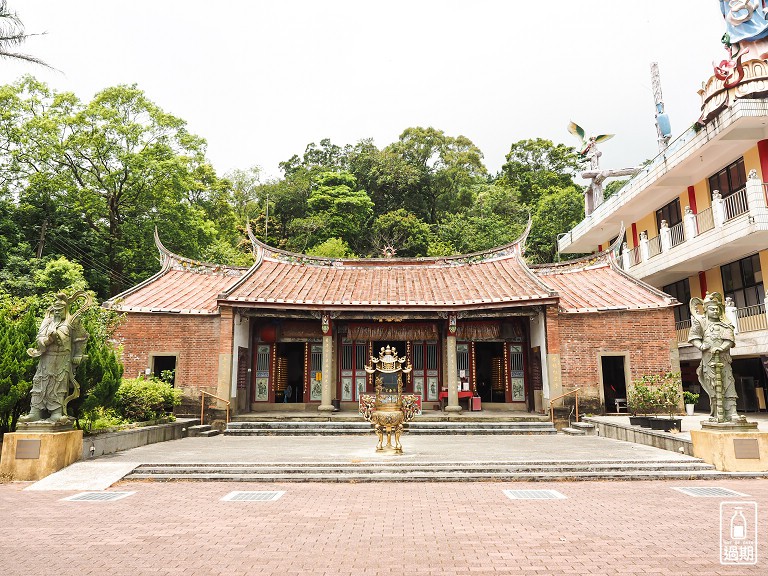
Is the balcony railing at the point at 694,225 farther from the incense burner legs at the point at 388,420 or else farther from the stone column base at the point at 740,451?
the incense burner legs at the point at 388,420

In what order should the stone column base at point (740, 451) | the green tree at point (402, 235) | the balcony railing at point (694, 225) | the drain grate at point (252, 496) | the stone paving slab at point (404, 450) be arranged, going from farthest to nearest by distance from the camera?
the green tree at point (402, 235) → the balcony railing at point (694, 225) → the stone paving slab at point (404, 450) → the stone column base at point (740, 451) → the drain grate at point (252, 496)

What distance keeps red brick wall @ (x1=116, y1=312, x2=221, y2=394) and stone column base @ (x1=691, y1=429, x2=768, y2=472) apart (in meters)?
12.1

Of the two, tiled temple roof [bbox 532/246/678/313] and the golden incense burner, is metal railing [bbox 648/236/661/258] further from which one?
the golden incense burner

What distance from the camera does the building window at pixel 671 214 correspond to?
728 inches

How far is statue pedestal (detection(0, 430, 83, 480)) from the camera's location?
7.68 meters

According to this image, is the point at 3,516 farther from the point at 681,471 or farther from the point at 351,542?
the point at 681,471

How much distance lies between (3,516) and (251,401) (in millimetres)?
10628

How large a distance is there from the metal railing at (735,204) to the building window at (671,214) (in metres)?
Result: 3.07

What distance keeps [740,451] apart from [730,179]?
11.1 metres

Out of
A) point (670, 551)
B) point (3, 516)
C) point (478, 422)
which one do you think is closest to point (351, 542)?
point (670, 551)

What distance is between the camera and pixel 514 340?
16.4 meters

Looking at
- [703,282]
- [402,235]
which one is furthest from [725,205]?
[402,235]

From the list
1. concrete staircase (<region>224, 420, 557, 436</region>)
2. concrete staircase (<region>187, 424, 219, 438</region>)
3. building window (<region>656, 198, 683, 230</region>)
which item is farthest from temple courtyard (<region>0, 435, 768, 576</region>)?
building window (<region>656, 198, 683, 230</region>)

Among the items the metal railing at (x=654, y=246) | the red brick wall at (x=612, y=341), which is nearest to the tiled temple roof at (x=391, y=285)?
the red brick wall at (x=612, y=341)
